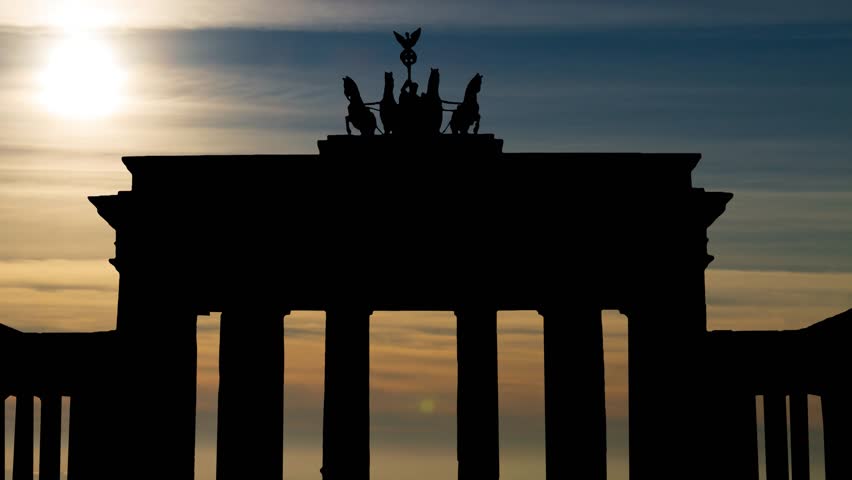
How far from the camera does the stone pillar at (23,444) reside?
276 ft

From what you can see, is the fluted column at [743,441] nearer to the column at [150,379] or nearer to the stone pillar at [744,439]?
the stone pillar at [744,439]

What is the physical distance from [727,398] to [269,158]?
2357 cm

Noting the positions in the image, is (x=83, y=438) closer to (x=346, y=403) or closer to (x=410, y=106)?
(x=346, y=403)

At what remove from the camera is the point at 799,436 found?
83750 mm

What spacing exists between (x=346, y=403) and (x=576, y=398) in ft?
→ 34.1

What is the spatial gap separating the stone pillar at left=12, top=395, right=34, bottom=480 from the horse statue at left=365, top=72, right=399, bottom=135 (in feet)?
66.6

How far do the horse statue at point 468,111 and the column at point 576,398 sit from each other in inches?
380

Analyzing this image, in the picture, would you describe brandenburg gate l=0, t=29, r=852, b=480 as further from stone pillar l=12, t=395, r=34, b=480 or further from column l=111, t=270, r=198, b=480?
stone pillar l=12, t=395, r=34, b=480

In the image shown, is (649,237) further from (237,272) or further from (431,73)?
(237,272)

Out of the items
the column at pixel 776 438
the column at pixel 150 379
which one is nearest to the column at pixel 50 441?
the column at pixel 150 379

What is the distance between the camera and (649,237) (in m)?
88.5

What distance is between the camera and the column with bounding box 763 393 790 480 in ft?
280

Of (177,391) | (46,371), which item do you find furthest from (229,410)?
(46,371)

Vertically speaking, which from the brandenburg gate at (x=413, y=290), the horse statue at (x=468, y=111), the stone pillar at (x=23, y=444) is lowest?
the stone pillar at (x=23, y=444)
